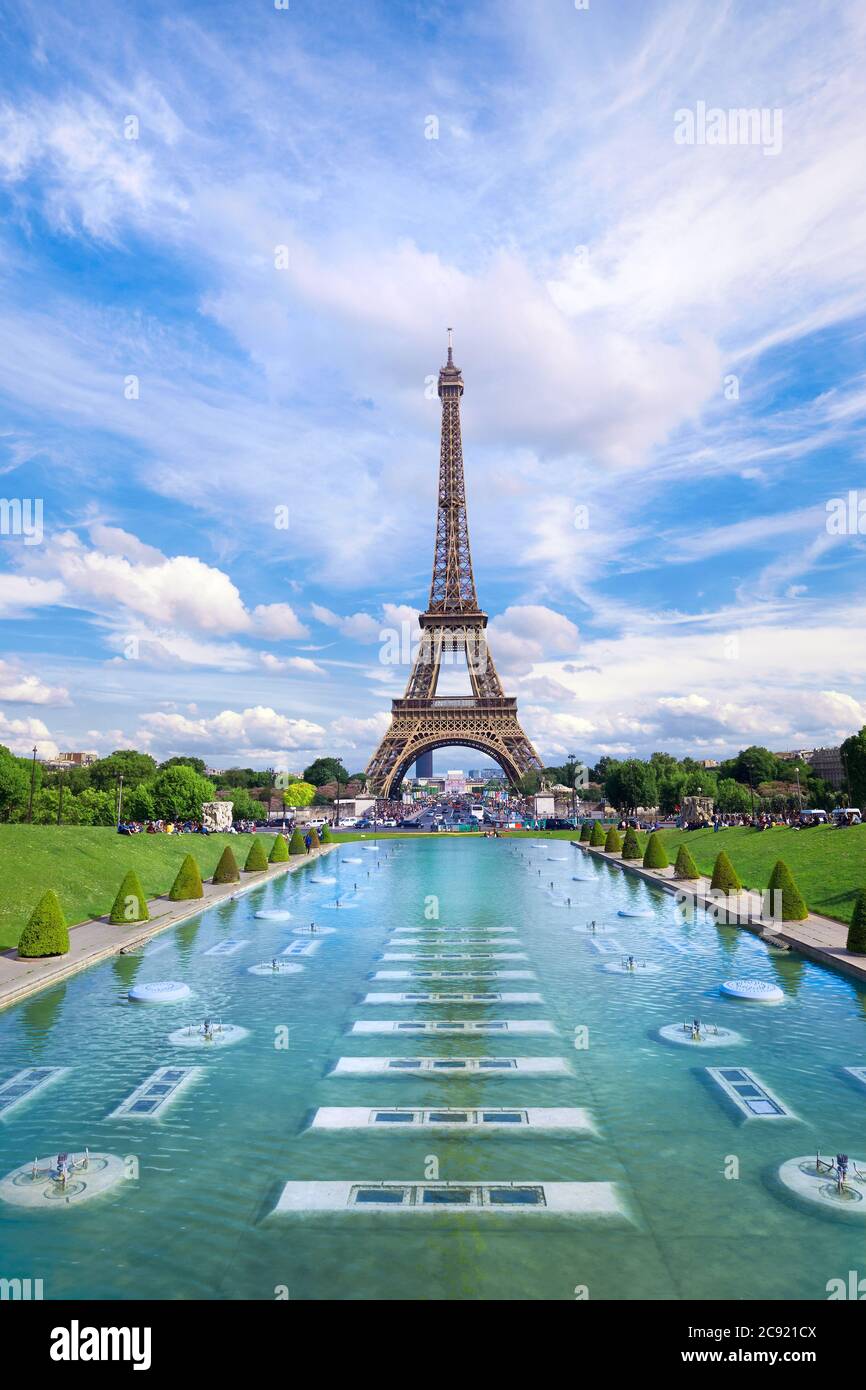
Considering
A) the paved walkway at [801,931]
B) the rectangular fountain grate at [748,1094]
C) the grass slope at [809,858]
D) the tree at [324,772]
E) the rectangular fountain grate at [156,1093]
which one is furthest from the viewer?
the tree at [324,772]

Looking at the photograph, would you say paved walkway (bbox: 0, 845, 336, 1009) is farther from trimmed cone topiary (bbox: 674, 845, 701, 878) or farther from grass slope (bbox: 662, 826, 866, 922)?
grass slope (bbox: 662, 826, 866, 922)

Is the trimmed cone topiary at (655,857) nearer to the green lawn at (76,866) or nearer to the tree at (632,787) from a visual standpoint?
the green lawn at (76,866)

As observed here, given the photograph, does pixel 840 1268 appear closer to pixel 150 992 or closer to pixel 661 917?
pixel 150 992

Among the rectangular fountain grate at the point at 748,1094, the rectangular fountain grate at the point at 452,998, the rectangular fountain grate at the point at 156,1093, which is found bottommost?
the rectangular fountain grate at the point at 452,998

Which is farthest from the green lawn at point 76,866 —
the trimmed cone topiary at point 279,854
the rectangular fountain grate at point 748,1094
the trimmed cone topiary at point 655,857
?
the trimmed cone topiary at point 655,857

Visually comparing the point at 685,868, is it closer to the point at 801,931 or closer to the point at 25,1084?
the point at 801,931

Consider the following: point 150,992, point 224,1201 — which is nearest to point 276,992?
point 150,992
